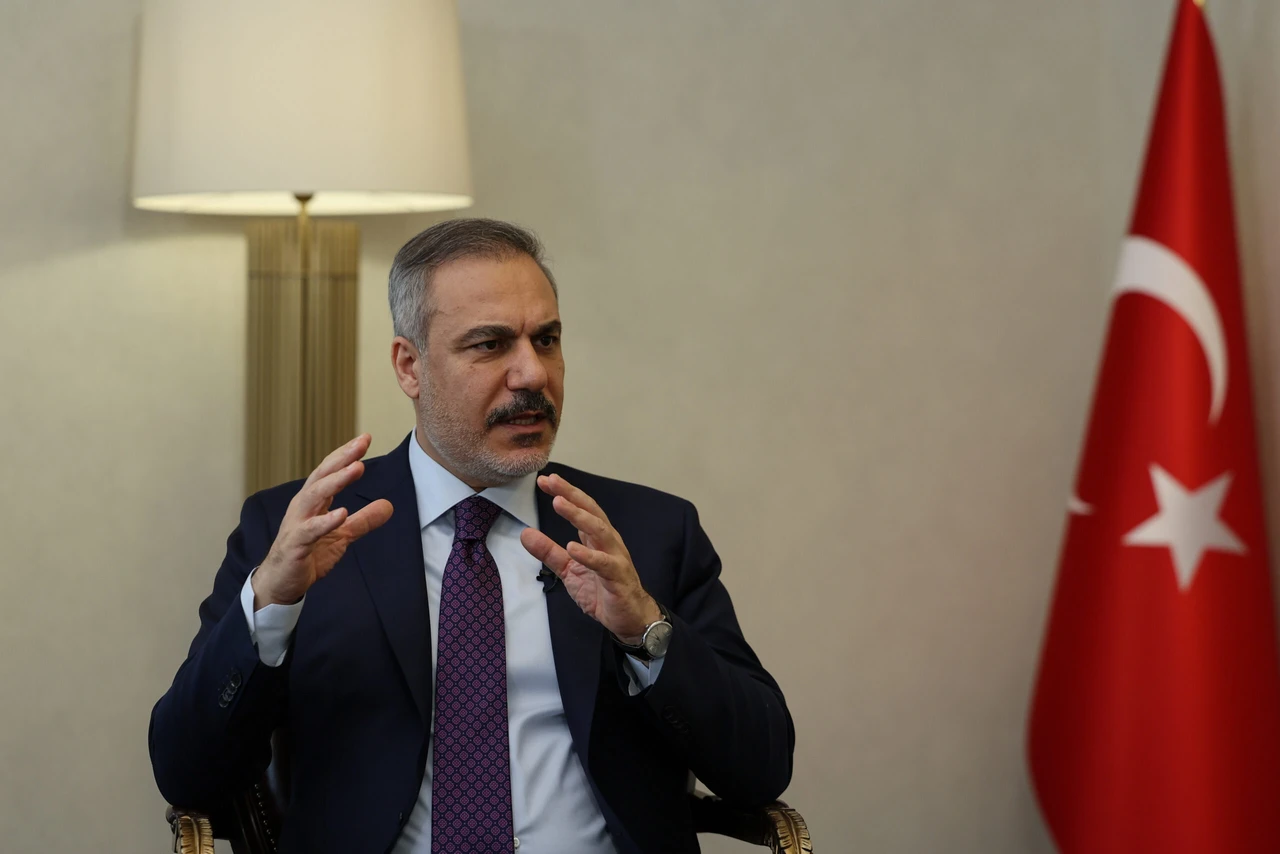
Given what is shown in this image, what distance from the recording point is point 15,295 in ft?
9.70

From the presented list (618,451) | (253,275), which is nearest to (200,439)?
(253,275)

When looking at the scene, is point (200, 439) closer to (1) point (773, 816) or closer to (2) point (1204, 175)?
(1) point (773, 816)

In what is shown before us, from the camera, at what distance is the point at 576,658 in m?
2.21

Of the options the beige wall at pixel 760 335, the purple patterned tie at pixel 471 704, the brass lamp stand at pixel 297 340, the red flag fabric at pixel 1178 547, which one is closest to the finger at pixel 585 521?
the purple patterned tie at pixel 471 704

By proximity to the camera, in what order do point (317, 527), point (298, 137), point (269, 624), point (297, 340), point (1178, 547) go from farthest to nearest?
point (1178, 547), point (297, 340), point (298, 137), point (269, 624), point (317, 527)

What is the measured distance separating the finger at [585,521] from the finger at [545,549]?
44 mm

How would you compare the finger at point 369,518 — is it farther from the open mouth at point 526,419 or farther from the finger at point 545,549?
the open mouth at point 526,419

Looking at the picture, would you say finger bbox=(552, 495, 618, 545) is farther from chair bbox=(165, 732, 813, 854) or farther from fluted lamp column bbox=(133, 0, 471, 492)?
fluted lamp column bbox=(133, 0, 471, 492)

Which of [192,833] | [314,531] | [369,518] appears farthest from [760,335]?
[192,833]

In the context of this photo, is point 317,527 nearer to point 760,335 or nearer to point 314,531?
point 314,531

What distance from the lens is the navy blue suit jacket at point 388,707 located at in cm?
204

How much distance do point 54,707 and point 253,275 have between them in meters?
1.04

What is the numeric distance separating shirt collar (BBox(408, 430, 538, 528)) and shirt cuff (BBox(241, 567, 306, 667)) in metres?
0.36

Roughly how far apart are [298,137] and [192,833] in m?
1.25
